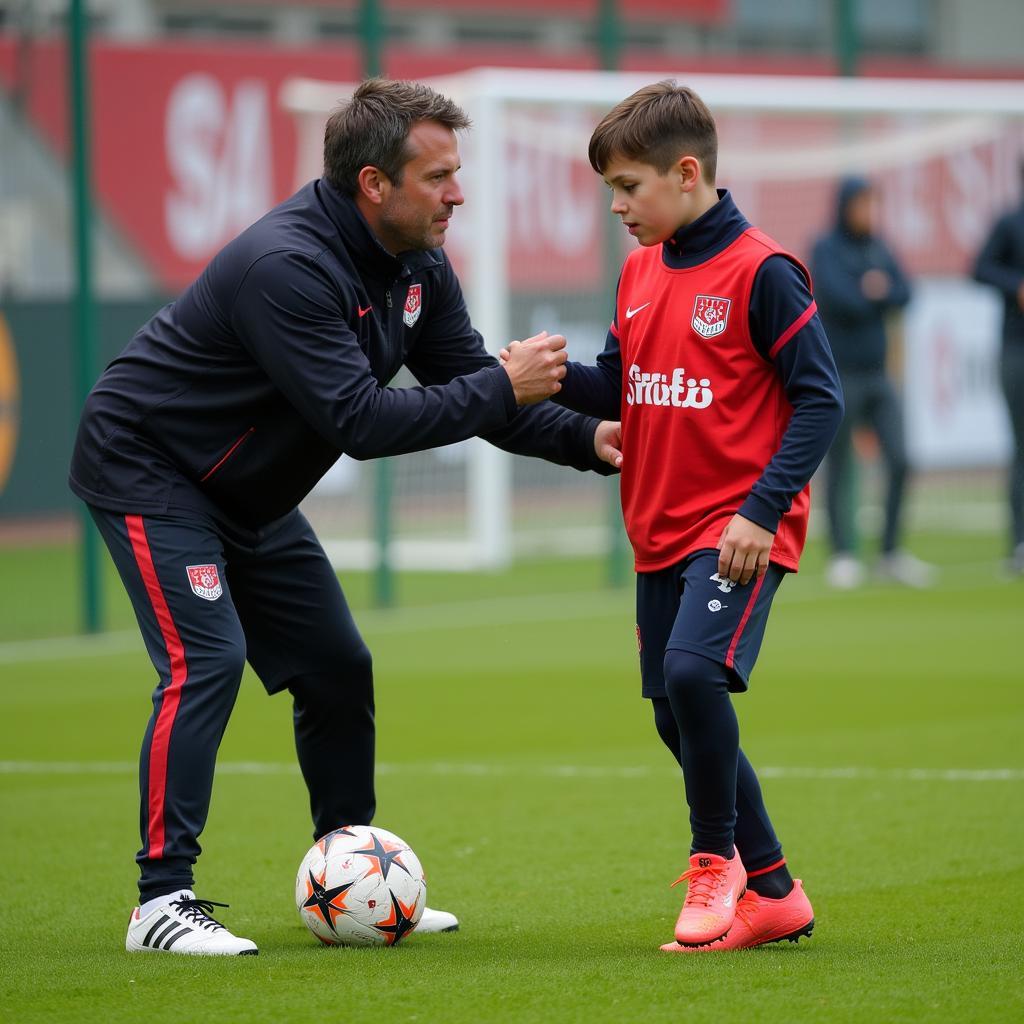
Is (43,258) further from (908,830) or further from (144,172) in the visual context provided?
(908,830)

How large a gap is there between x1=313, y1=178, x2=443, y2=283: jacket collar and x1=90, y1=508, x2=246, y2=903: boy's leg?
0.73 m

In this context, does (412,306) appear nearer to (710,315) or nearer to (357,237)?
(357,237)

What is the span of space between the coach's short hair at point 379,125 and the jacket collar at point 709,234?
0.59 meters

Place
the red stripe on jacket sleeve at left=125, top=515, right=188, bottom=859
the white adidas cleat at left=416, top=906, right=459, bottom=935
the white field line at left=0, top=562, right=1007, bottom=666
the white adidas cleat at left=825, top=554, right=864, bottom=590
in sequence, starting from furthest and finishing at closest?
the white adidas cleat at left=825, top=554, right=864, bottom=590 < the white field line at left=0, top=562, right=1007, bottom=666 < the white adidas cleat at left=416, top=906, right=459, bottom=935 < the red stripe on jacket sleeve at left=125, top=515, right=188, bottom=859

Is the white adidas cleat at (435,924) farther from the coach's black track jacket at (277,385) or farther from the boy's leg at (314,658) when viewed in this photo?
the coach's black track jacket at (277,385)

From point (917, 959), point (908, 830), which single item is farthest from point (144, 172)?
point (917, 959)

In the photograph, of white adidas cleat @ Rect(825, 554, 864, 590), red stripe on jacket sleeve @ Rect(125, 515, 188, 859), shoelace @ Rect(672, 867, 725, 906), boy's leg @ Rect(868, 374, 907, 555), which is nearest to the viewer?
shoelace @ Rect(672, 867, 725, 906)

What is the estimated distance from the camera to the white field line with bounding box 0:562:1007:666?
10.7 m

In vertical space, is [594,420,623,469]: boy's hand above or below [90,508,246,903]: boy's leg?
above

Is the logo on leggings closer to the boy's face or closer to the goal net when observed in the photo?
the boy's face

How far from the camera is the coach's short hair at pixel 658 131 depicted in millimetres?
4477

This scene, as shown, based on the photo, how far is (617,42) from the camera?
1338 cm

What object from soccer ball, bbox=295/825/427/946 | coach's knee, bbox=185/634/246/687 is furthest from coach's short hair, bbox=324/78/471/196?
soccer ball, bbox=295/825/427/946

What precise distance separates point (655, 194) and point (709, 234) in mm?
158
